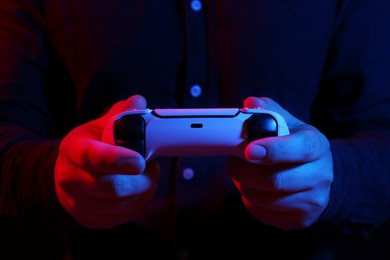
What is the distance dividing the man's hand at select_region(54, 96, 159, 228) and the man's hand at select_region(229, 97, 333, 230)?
0.12m

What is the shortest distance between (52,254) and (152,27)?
2.89 ft

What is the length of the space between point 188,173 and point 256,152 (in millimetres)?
258

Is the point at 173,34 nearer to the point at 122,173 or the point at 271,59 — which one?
the point at 271,59

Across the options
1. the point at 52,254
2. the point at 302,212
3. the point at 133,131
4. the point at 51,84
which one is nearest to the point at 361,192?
the point at 302,212

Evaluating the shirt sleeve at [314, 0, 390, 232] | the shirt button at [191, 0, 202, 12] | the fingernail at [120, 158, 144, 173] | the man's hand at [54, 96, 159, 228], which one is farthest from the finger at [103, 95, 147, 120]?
the shirt sleeve at [314, 0, 390, 232]

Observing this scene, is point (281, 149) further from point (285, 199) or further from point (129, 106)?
point (129, 106)

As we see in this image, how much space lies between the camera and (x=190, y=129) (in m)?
0.39

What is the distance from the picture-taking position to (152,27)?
591 mm

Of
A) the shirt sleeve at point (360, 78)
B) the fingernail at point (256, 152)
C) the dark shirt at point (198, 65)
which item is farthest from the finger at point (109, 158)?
the shirt sleeve at point (360, 78)

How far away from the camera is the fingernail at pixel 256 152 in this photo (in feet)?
1.17

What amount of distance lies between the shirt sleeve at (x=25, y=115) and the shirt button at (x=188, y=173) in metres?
0.20

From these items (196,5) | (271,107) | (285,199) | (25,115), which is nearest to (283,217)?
(285,199)

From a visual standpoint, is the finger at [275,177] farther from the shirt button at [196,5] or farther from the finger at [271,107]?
the shirt button at [196,5]

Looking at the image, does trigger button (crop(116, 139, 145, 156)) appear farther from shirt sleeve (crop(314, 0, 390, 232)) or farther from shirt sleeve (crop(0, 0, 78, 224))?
shirt sleeve (crop(314, 0, 390, 232))
